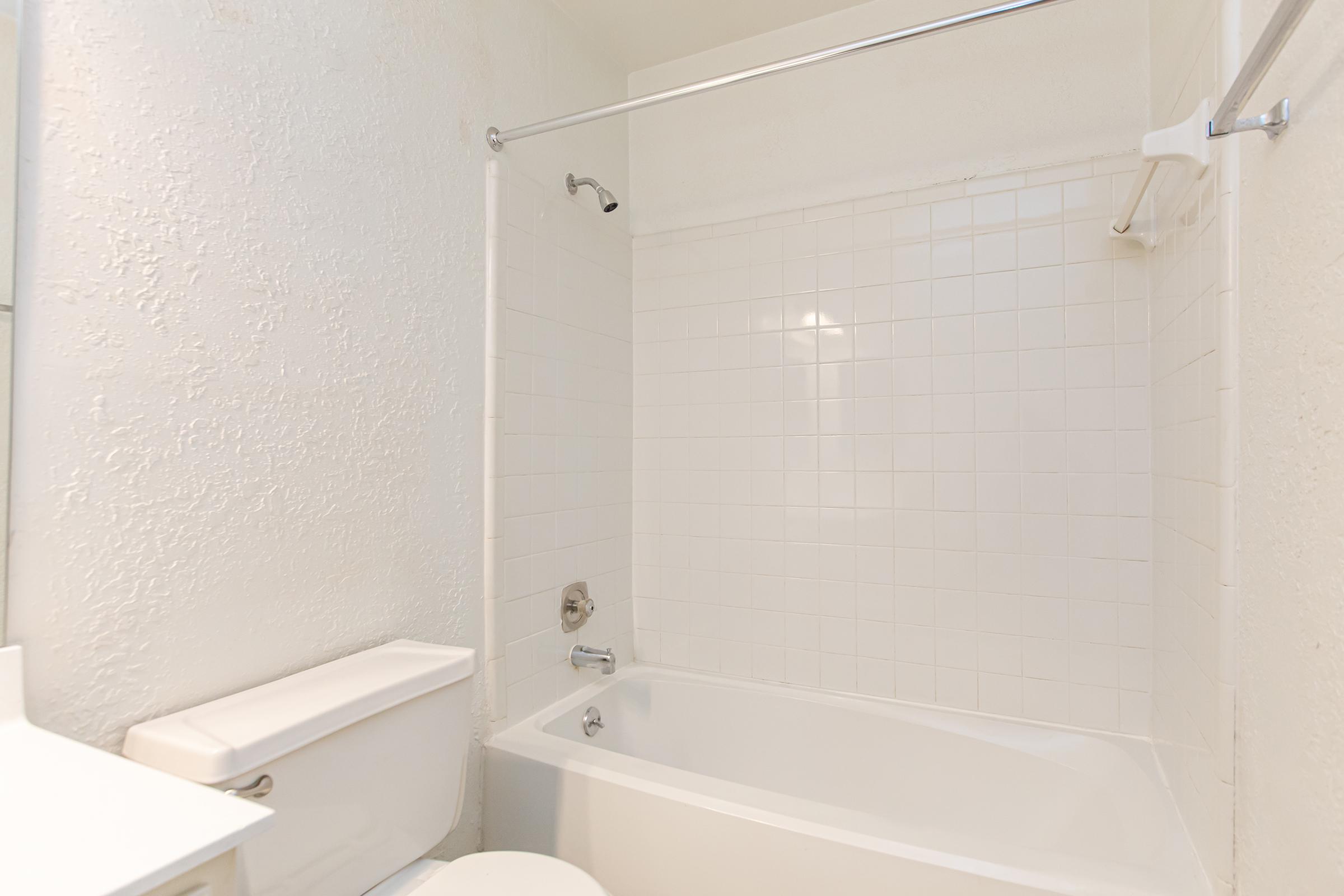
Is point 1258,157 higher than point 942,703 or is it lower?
higher

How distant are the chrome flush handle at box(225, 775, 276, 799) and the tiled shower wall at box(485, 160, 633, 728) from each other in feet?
2.39

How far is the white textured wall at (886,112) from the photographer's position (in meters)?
1.69

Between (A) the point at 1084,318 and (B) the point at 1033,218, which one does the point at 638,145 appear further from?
(A) the point at 1084,318

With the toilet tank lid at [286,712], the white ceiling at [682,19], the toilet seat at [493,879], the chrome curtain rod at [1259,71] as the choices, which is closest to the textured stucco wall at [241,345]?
the toilet tank lid at [286,712]

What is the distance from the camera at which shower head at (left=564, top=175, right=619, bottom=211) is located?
1835 mm

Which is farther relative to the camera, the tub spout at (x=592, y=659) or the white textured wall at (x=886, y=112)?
the tub spout at (x=592, y=659)

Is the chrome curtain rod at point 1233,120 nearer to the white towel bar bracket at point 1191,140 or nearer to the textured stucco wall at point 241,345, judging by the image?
the white towel bar bracket at point 1191,140

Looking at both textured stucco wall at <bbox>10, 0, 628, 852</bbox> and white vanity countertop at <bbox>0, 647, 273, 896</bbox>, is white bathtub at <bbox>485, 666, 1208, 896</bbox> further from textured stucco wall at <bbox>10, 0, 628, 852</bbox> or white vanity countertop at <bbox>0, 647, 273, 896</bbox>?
white vanity countertop at <bbox>0, 647, 273, 896</bbox>

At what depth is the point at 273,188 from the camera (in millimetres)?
1122

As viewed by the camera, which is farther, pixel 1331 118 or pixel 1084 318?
pixel 1084 318

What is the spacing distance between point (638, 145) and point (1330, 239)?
200 cm

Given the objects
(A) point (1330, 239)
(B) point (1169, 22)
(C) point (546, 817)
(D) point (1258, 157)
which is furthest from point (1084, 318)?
(C) point (546, 817)

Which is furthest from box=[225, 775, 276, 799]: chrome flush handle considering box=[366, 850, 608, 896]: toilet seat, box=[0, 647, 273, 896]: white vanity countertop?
box=[366, 850, 608, 896]: toilet seat

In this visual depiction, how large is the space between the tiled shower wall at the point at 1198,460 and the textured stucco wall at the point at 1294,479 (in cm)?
4
